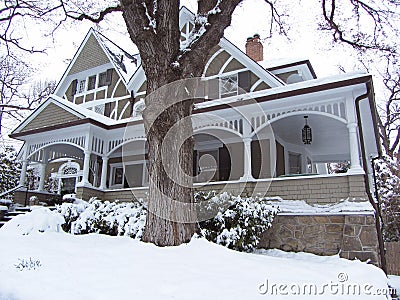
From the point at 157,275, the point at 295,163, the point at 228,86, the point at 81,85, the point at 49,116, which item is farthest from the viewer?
the point at 81,85

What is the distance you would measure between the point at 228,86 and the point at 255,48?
338 cm

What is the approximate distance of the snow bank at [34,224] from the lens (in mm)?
5373

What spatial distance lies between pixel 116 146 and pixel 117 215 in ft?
13.3

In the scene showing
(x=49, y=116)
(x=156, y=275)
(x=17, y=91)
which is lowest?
(x=156, y=275)

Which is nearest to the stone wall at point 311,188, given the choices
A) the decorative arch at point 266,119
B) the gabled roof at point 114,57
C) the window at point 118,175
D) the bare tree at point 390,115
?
the decorative arch at point 266,119

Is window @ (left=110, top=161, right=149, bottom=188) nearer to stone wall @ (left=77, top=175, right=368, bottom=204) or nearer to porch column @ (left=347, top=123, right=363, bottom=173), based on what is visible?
stone wall @ (left=77, top=175, right=368, bottom=204)

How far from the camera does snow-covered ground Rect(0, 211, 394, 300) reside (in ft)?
8.74

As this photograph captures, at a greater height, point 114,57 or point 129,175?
point 114,57

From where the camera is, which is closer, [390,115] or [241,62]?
[241,62]

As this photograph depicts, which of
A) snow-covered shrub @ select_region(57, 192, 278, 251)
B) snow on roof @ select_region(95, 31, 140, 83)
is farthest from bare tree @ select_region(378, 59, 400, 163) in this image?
snow-covered shrub @ select_region(57, 192, 278, 251)

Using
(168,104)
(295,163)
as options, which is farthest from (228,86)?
(168,104)

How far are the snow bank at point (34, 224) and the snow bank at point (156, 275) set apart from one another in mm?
1022

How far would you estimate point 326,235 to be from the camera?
20.7ft

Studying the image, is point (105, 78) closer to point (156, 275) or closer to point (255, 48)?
point (255, 48)
